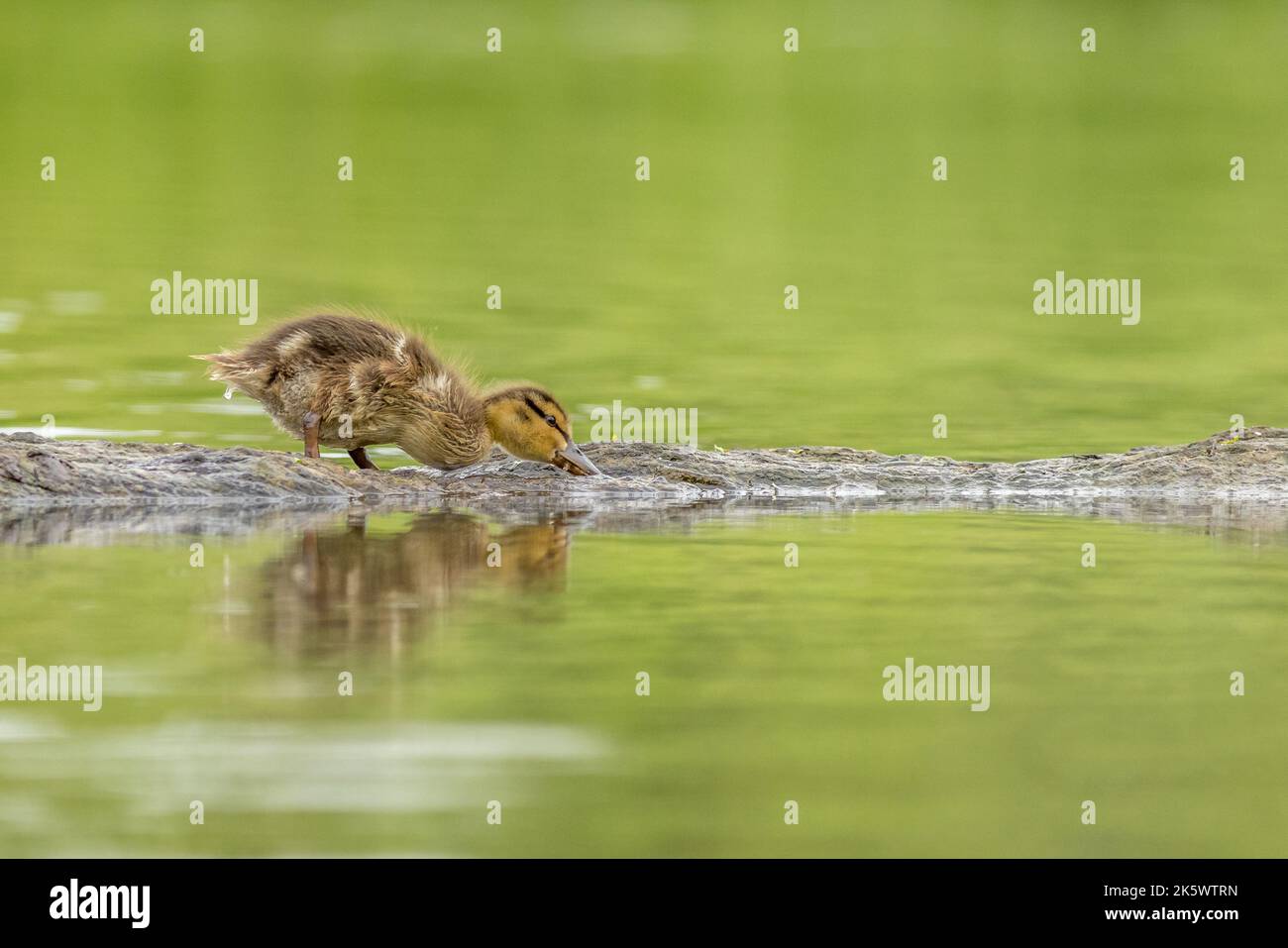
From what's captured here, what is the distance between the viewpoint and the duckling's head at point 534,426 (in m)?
10.7

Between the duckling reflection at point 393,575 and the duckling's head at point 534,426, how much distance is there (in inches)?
42.5

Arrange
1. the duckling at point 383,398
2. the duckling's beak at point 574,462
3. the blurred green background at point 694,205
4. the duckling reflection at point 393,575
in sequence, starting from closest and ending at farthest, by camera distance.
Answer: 1. the duckling reflection at point 393,575
2. the duckling at point 383,398
3. the duckling's beak at point 574,462
4. the blurred green background at point 694,205

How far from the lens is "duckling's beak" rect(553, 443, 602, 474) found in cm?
1079

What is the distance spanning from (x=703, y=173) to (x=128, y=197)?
742 centimetres

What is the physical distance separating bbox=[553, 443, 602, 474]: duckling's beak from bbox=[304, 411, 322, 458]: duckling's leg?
4.18 ft

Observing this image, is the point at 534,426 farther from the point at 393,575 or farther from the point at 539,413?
the point at 393,575

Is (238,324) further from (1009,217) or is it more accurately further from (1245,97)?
(1245,97)

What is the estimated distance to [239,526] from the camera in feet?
29.9

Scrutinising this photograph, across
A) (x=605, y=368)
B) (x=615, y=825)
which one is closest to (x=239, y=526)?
(x=615, y=825)

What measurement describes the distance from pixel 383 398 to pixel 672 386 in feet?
14.7

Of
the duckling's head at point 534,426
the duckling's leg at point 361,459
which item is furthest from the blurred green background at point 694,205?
the duckling's head at point 534,426

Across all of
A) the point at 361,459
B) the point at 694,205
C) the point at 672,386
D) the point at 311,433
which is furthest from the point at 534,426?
the point at 694,205

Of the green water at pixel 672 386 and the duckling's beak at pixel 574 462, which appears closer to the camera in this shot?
the green water at pixel 672 386

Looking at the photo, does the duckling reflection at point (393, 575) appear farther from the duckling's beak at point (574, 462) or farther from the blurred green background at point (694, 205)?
the blurred green background at point (694, 205)
